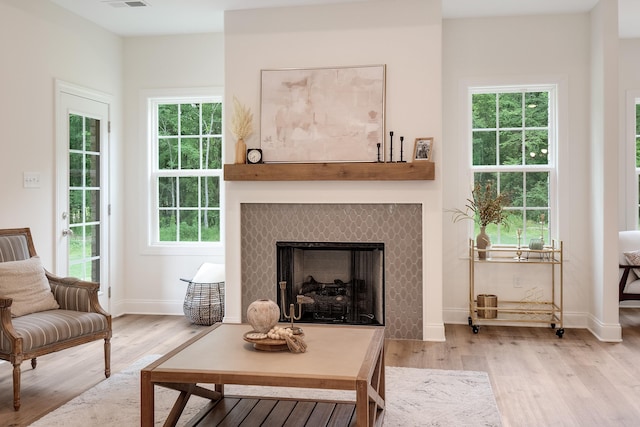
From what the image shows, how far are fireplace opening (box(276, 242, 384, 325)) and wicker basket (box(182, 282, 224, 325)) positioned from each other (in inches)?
27.8

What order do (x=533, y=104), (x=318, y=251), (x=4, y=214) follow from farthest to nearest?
(x=533, y=104)
(x=318, y=251)
(x=4, y=214)

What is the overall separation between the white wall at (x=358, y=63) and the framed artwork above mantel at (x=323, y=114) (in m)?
0.09

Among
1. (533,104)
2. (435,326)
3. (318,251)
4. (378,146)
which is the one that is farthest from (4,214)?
(533,104)

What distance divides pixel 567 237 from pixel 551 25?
6.31 ft

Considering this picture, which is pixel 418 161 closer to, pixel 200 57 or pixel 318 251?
pixel 318 251

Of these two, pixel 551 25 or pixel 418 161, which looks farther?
pixel 551 25

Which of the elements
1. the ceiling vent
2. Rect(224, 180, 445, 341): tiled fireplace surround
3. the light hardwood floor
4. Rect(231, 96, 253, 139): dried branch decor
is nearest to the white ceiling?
the ceiling vent

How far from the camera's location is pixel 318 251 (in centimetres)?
516

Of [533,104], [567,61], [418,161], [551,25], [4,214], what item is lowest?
[4,214]

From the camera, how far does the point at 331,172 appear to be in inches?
193

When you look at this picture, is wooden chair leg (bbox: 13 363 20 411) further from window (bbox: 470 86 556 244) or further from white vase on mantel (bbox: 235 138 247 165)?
window (bbox: 470 86 556 244)

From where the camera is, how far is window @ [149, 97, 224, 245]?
598 centimetres

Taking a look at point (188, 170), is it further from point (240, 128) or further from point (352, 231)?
point (352, 231)

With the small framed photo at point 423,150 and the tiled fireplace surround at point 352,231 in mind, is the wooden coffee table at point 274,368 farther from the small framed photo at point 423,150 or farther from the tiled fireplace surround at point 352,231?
the small framed photo at point 423,150
